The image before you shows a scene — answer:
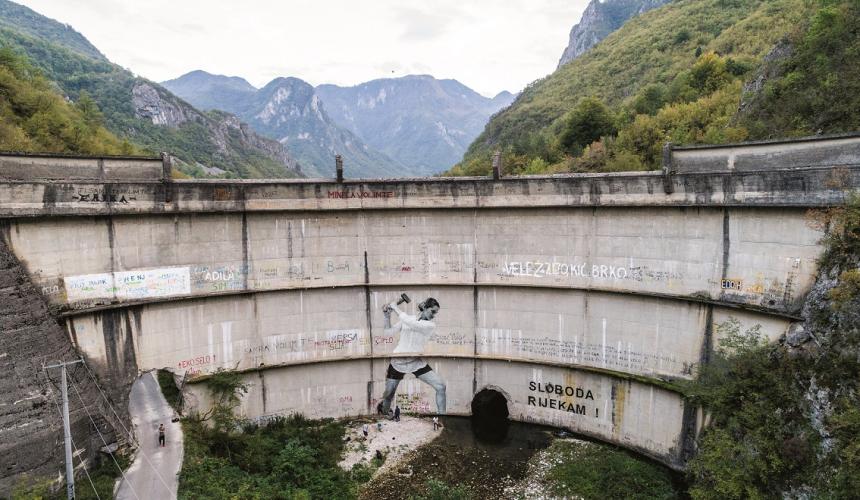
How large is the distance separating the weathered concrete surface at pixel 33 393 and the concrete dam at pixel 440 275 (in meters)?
0.14

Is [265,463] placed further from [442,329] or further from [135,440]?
[442,329]

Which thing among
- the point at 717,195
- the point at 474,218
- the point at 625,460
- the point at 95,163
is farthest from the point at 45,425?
the point at 717,195

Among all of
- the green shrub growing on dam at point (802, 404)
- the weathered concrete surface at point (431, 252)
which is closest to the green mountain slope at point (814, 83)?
the weathered concrete surface at point (431, 252)

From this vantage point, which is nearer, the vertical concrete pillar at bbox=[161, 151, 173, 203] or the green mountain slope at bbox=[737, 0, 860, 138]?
the vertical concrete pillar at bbox=[161, 151, 173, 203]

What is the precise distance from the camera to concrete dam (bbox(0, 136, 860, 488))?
16938mm

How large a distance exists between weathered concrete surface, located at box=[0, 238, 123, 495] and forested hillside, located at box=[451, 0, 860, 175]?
28862 millimetres

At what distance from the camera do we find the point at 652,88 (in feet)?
136

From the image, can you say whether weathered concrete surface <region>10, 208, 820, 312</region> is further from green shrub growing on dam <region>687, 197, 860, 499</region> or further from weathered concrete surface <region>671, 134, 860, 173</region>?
weathered concrete surface <region>671, 134, 860, 173</region>

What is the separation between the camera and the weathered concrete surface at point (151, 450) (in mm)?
14828

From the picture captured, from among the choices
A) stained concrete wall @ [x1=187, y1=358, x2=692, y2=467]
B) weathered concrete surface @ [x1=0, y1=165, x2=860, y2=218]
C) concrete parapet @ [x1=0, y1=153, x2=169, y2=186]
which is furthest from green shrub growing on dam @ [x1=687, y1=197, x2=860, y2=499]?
concrete parapet @ [x1=0, y1=153, x2=169, y2=186]

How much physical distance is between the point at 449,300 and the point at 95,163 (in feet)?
50.8

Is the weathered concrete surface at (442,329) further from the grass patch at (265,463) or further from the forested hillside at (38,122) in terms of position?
the forested hillside at (38,122)

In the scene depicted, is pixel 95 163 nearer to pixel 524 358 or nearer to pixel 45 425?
pixel 45 425

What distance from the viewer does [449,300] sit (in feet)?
73.8
